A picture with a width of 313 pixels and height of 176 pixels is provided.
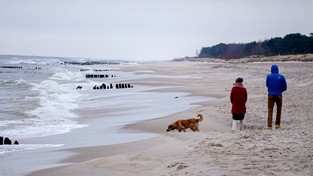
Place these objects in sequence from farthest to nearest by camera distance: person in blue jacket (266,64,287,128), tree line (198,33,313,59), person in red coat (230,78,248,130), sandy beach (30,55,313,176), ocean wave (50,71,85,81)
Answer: tree line (198,33,313,59)
ocean wave (50,71,85,81)
person in red coat (230,78,248,130)
person in blue jacket (266,64,287,128)
sandy beach (30,55,313,176)

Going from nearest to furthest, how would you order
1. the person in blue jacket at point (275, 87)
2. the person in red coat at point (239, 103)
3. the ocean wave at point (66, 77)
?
the person in blue jacket at point (275, 87) < the person in red coat at point (239, 103) < the ocean wave at point (66, 77)

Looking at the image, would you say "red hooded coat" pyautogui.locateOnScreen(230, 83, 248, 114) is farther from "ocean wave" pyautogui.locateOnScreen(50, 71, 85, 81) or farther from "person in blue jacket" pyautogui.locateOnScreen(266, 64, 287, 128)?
"ocean wave" pyautogui.locateOnScreen(50, 71, 85, 81)

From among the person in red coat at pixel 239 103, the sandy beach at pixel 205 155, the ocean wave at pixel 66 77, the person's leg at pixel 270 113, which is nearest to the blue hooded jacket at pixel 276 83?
the person's leg at pixel 270 113

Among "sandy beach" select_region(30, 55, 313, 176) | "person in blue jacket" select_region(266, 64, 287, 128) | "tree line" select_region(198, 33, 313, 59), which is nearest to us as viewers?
"sandy beach" select_region(30, 55, 313, 176)

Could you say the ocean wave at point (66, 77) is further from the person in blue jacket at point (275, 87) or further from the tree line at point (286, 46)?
the tree line at point (286, 46)

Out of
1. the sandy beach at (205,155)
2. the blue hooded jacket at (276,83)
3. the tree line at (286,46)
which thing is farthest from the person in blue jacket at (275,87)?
the tree line at (286,46)

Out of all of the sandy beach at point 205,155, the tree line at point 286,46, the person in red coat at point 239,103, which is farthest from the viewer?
the tree line at point 286,46

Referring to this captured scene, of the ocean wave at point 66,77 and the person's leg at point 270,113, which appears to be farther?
the ocean wave at point 66,77

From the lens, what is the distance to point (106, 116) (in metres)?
15.3

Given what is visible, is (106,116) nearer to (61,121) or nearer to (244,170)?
(61,121)

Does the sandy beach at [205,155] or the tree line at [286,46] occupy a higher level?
the tree line at [286,46]

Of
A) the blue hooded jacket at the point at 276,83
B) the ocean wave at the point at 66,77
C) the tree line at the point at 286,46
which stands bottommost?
the ocean wave at the point at 66,77

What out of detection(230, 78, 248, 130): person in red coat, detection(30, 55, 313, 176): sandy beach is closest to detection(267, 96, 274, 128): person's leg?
detection(30, 55, 313, 176): sandy beach

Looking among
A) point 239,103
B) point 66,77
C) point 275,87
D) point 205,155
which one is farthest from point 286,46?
point 205,155
